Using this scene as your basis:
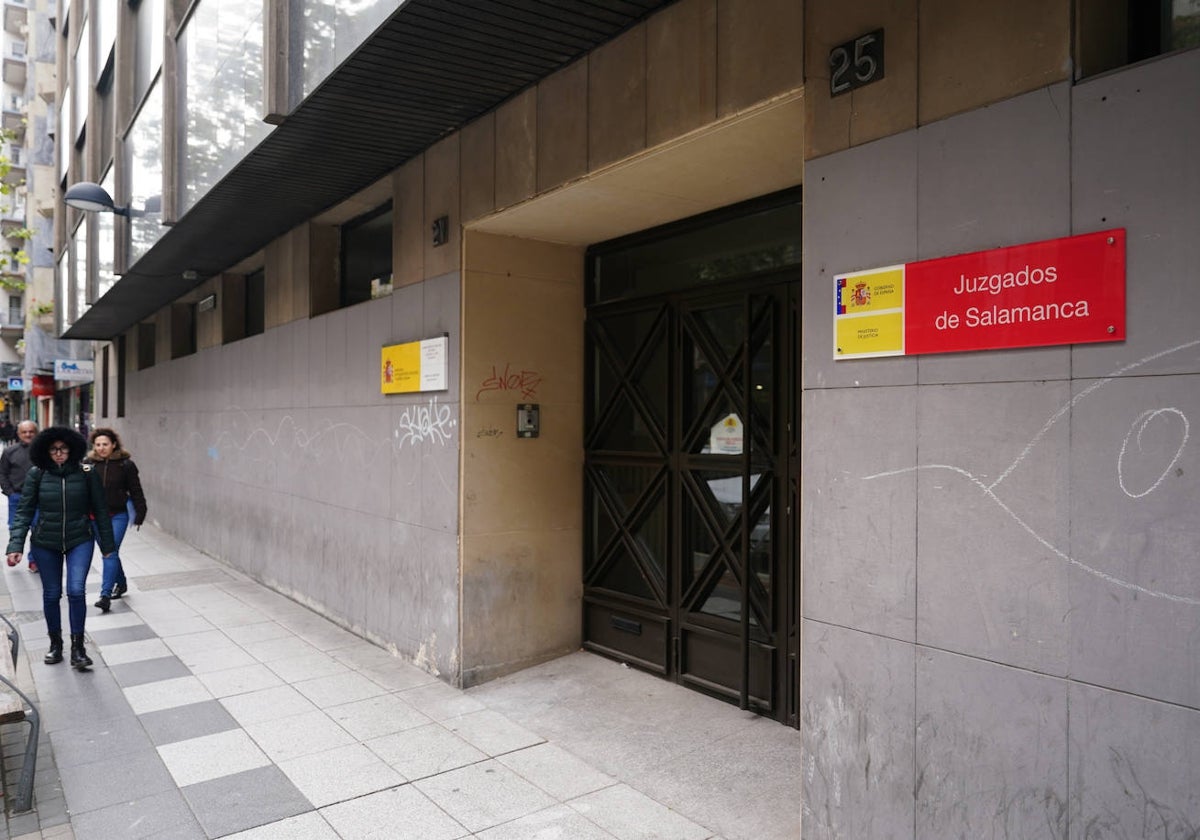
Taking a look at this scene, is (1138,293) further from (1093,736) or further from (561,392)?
(561,392)

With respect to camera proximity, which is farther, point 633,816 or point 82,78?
point 82,78

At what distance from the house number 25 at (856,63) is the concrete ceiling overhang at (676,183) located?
22cm

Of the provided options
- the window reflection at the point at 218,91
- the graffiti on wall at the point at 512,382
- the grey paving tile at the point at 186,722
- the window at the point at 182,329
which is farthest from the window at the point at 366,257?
the window at the point at 182,329

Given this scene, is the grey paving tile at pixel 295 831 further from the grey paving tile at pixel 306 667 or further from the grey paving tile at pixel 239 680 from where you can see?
the grey paving tile at pixel 306 667

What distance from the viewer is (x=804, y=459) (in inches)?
143

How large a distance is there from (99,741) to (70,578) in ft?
6.06

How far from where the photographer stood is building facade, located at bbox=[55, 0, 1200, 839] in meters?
2.65

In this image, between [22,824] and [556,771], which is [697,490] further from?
[22,824]

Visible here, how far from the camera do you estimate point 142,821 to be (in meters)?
4.06

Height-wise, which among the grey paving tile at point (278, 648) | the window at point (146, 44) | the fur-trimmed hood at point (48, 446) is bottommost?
the grey paving tile at point (278, 648)

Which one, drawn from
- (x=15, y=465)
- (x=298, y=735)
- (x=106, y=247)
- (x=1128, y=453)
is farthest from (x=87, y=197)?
(x=1128, y=453)

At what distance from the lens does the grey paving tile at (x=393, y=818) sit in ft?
12.9

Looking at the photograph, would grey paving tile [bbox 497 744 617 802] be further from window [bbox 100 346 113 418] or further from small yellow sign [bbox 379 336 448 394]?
window [bbox 100 346 113 418]

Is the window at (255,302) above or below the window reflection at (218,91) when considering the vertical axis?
below
